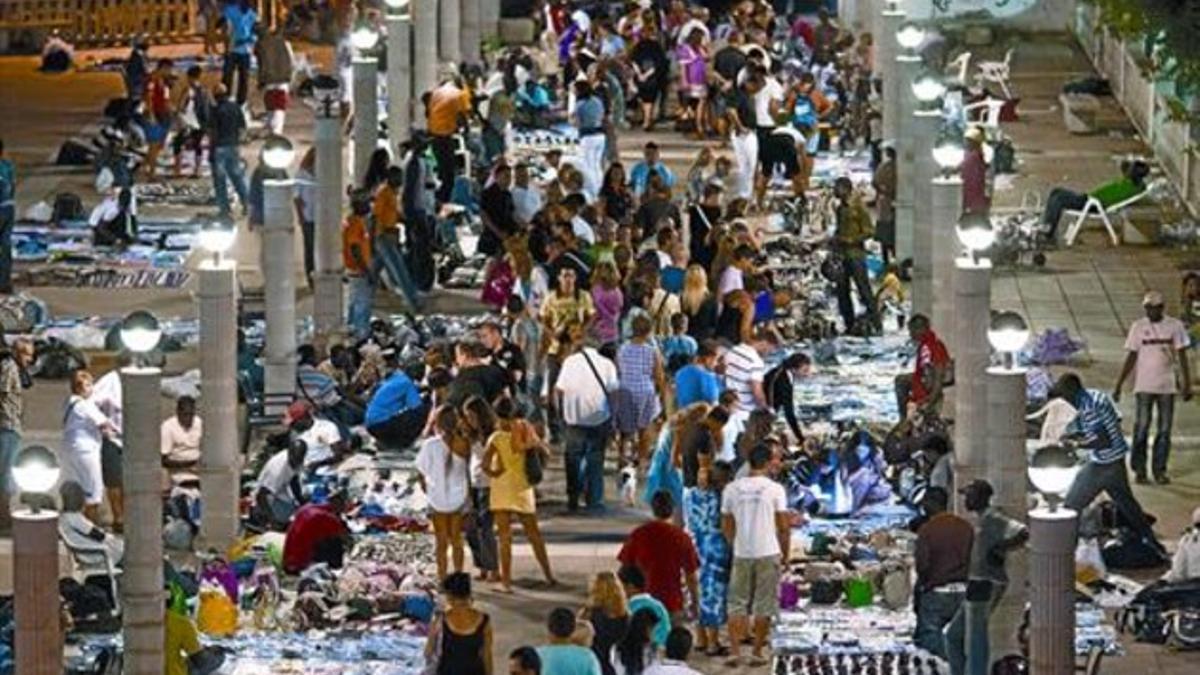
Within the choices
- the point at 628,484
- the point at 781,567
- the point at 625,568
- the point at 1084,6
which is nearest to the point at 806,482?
the point at 628,484

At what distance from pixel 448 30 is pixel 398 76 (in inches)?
364

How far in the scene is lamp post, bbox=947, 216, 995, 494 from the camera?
34.5m

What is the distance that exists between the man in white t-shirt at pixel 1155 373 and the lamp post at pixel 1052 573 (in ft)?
32.3

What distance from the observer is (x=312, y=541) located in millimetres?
33531

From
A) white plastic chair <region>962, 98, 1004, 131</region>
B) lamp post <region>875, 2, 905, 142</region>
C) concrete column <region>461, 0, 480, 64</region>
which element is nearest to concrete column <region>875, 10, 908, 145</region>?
lamp post <region>875, 2, 905, 142</region>

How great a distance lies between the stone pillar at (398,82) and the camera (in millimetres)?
50281

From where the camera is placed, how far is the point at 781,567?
105 feet

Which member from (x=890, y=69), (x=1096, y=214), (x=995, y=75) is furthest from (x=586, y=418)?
(x=995, y=75)

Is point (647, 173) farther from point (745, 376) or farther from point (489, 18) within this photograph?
point (489, 18)

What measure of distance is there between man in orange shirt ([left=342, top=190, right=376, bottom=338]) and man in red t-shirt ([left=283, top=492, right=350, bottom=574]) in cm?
807

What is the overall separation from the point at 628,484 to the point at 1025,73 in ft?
92.2

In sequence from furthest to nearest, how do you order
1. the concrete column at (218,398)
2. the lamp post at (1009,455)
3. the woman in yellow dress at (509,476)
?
the concrete column at (218,398) < the woman in yellow dress at (509,476) < the lamp post at (1009,455)

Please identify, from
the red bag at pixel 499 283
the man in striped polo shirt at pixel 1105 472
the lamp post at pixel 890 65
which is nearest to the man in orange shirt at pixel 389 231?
the red bag at pixel 499 283

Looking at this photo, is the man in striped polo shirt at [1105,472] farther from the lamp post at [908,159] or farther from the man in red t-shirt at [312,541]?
the lamp post at [908,159]
